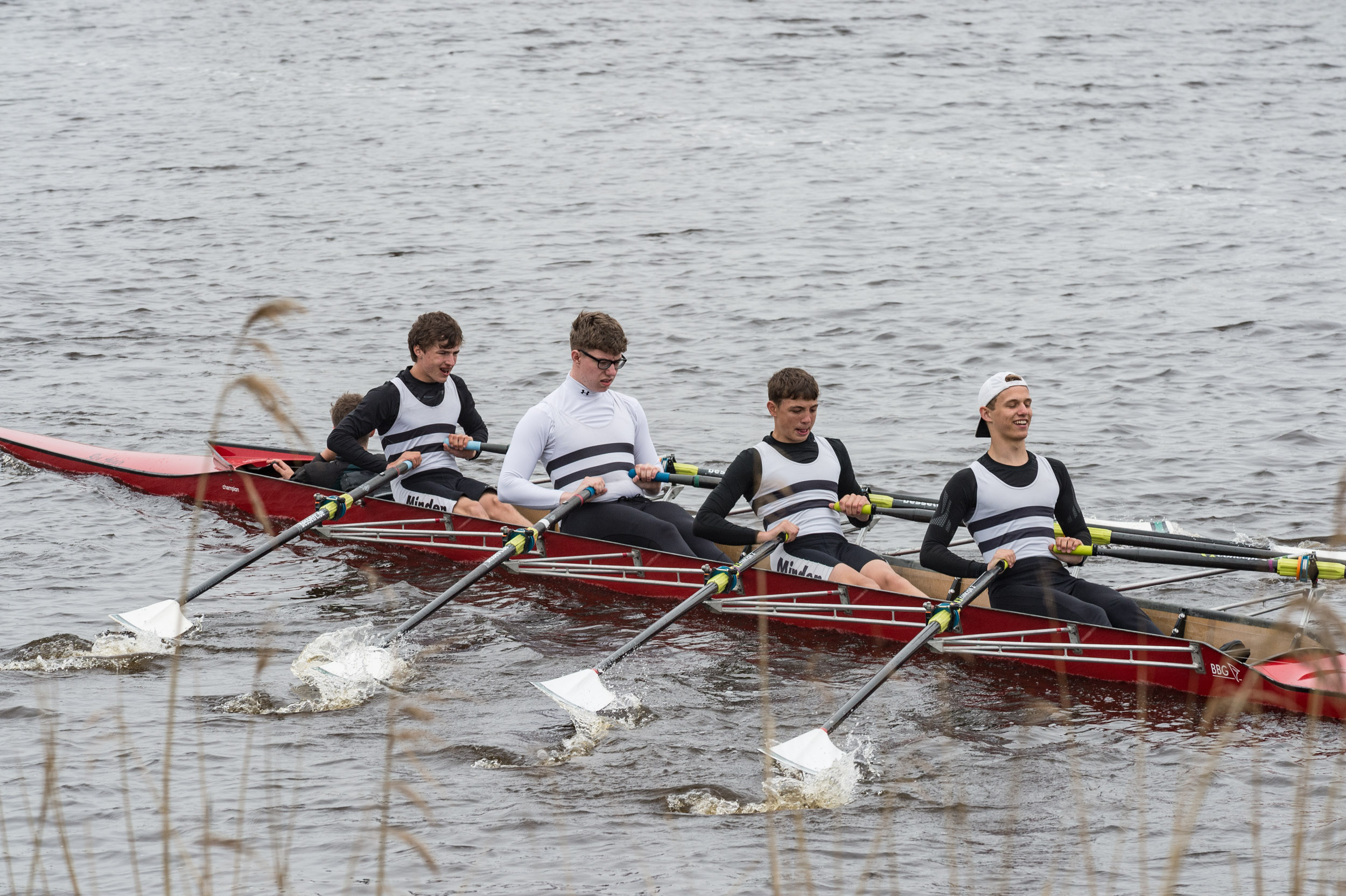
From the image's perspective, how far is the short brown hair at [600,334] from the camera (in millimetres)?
9344

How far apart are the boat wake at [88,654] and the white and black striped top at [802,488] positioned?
380 cm

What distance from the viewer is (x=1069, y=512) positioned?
8.23 meters

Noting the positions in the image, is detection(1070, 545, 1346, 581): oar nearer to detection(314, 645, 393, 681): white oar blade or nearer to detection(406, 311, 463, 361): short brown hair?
detection(314, 645, 393, 681): white oar blade

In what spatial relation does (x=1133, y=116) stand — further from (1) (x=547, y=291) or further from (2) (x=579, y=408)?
(2) (x=579, y=408)

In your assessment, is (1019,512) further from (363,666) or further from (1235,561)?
(363,666)

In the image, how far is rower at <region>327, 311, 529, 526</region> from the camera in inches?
414

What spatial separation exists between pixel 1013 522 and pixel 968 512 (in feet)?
0.87

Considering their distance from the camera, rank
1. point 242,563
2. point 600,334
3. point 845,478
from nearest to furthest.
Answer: point 845,478, point 600,334, point 242,563

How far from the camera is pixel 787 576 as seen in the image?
8844mm

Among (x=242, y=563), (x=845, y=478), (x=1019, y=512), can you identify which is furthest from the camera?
(x=242, y=563)

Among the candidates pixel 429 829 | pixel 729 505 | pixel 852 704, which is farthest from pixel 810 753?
pixel 729 505

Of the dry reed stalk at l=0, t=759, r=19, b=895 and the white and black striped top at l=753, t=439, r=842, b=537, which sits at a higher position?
the white and black striped top at l=753, t=439, r=842, b=537

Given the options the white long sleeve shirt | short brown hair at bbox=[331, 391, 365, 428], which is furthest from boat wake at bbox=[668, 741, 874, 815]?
short brown hair at bbox=[331, 391, 365, 428]

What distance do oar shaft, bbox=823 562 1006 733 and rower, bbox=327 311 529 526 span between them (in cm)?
377
